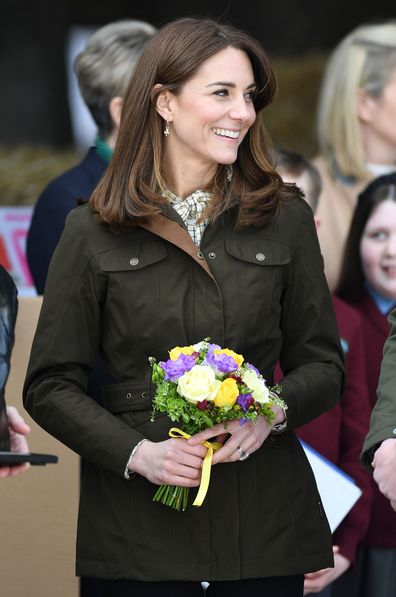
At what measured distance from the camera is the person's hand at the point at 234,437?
318 cm

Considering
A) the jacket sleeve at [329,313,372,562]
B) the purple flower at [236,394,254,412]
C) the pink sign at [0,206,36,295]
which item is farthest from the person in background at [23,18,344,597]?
the pink sign at [0,206,36,295]

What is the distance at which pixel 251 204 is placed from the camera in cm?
346

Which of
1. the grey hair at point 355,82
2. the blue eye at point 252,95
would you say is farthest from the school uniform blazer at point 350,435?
the grey hair at point 355,82

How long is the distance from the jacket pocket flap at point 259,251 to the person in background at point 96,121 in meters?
1.20

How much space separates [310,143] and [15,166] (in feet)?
5.58

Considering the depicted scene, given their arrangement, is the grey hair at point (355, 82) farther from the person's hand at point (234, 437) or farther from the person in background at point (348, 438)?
the person's hand at point (234, 437)

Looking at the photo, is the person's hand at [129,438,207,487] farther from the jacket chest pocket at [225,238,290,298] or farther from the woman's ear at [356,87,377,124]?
the woman's ear at [356,87,377,124]

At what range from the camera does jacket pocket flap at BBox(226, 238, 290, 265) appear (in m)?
3.42

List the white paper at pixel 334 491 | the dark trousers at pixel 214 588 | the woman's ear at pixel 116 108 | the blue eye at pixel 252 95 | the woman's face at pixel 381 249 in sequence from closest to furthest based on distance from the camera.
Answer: the dark trousers at pixel 214 588 → the blue eye at pixel 252 95 → the white paper at pixel 334 491 → the woman's ear at pixel 116 108 → the woman's face at pixel 381 249

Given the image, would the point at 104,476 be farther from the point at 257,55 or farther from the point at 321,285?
the point at 257,55

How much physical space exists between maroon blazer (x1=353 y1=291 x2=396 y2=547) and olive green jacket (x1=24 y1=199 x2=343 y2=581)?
1.16 m

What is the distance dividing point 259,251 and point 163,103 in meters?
0.50

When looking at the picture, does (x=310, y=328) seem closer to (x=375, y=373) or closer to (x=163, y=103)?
(x=163, y=103)

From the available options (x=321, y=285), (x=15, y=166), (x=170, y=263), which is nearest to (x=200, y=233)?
(x=170, y=263)
